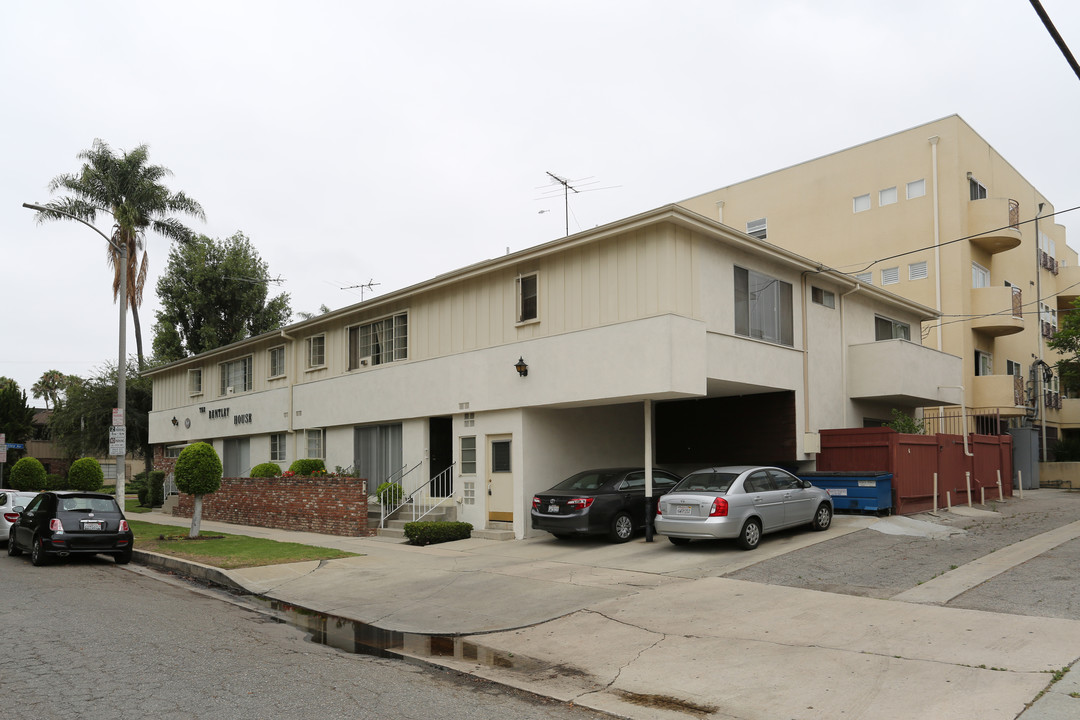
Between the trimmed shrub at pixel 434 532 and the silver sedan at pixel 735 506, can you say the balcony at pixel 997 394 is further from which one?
the trimmed shrub at pixel 434 532

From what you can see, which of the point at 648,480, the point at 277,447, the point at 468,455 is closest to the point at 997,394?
the point at 648,480

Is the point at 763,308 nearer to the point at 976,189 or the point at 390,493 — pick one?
the point at 390,493

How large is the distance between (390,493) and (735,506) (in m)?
9.59

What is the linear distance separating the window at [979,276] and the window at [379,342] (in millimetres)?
20976

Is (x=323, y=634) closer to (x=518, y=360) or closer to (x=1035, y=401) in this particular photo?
(x=518, y=360)

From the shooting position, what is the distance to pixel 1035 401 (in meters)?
33.9

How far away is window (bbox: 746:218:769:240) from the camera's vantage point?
117 feet

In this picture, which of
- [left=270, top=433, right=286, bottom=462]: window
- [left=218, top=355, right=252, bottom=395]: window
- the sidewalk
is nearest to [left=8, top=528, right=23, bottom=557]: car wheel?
the sidewalk

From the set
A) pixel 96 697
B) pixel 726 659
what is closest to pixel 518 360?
pixel 726 659

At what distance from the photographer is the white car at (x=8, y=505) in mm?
18031

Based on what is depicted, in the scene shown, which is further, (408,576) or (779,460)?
(779,460)

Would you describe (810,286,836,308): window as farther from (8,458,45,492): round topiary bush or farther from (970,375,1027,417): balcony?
(8,458,45,492): round topiary bush

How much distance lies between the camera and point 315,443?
25.6 metres

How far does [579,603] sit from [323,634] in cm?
327
